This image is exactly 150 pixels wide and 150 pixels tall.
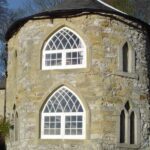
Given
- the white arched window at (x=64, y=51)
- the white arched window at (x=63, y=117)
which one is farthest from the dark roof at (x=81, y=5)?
the white arched window at (x=63, y=117)

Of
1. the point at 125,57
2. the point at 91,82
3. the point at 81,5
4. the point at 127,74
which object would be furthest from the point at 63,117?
the point at 81,5

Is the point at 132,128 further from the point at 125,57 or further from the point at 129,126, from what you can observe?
the point at 125,57

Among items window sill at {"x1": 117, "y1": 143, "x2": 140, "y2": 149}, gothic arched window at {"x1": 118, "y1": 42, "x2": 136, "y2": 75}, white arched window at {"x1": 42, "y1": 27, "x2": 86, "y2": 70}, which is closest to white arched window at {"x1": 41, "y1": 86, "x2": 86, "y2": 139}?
white arched window at {"x1": 42, "y1": 27, "x2": 86, "y2": 70}

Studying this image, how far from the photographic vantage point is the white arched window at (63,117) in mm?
17094

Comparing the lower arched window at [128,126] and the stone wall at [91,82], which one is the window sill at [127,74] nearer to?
the stone wall at [91,82]

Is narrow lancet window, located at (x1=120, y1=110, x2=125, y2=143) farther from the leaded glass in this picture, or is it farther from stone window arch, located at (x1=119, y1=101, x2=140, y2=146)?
the leaded glass

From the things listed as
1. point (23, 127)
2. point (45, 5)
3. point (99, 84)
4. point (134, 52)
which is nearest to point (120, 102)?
point (99, 84)

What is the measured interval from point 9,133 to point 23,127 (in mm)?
1576

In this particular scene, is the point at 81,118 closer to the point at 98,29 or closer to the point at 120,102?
the point at 120,102

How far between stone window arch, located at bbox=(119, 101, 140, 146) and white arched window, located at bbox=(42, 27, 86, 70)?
2280mm

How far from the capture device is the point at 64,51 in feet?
58.5

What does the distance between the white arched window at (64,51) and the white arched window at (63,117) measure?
3.20ft

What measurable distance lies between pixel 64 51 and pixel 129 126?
362 cm

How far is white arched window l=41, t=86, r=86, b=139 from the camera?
56.1 feet
